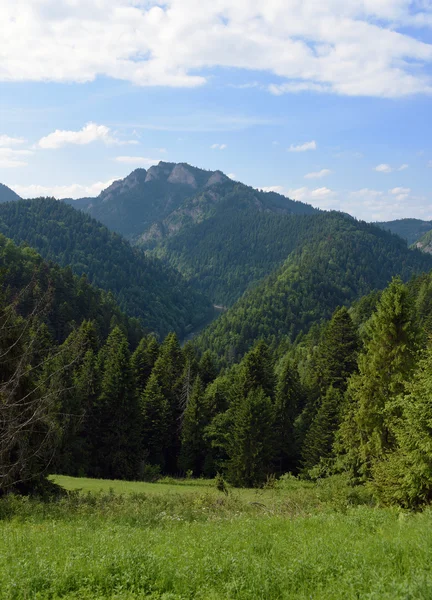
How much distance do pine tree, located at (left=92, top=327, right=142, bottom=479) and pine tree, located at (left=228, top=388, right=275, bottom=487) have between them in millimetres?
9308

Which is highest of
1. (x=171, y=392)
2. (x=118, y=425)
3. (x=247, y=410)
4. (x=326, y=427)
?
(x=247, y=410)

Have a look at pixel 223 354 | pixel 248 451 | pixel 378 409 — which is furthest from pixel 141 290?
pixel 378 409

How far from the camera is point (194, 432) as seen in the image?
43.6 metres

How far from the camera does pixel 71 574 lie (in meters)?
7.22

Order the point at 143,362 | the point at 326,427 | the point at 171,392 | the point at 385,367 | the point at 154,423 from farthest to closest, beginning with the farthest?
the point at 143,362, the point at 171,392, the point at 154,423, the point at 326,427, the point at 385,367

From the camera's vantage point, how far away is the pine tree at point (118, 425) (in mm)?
38719

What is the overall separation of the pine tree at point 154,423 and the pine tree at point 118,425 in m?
5.11

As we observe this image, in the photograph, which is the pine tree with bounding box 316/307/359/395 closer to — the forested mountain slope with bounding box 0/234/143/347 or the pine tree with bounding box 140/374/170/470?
the pine tree with bounding box 140/374/170/470

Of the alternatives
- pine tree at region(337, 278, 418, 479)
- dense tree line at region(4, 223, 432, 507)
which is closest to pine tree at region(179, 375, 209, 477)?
dense tree line at region(4, 223, 432, 507)

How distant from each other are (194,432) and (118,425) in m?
8.55

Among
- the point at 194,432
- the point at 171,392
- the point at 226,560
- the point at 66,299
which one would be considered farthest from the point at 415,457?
the point at 66,299

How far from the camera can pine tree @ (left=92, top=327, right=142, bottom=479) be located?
38.7 metres

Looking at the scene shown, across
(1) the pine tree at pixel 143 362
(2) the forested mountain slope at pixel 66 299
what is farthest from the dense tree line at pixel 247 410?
(2) the forested mountain slope at pixel 66 299

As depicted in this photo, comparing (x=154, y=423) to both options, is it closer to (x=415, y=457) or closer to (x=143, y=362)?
(x=143, y=362)
